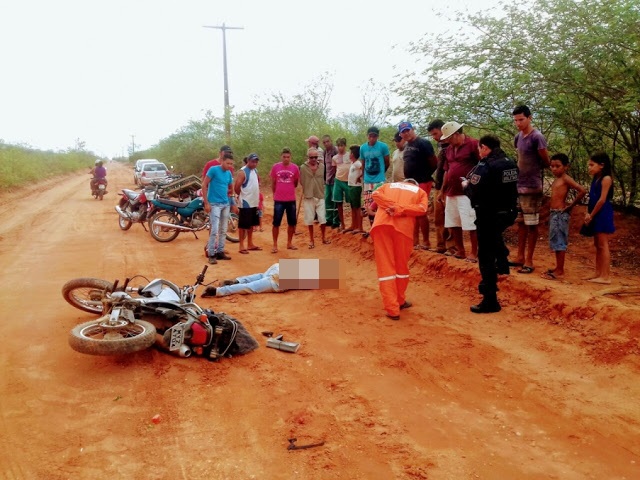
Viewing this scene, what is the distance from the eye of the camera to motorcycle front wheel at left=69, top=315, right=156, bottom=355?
4008mm

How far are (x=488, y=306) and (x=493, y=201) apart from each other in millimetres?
1215

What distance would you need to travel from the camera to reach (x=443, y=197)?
7.49 meters

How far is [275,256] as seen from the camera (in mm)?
9336

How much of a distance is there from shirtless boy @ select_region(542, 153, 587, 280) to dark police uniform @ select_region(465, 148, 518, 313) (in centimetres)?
95

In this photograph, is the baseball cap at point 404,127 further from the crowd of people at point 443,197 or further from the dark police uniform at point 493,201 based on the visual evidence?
the dark police uniform at point 493,201

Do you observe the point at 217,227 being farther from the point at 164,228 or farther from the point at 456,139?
the point at 456,139

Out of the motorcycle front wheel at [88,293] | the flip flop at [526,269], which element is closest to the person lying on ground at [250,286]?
the motorcycle front wheel at [88,293]

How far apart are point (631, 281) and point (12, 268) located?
8.78 m

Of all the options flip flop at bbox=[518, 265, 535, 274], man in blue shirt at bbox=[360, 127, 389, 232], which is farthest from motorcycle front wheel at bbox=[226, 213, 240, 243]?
flip flop at bbox=[518, 265, 535, 274]

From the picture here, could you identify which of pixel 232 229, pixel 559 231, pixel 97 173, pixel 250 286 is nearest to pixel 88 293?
pixel 250 286

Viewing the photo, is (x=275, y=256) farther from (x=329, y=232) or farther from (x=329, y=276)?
(x=329, y=276)

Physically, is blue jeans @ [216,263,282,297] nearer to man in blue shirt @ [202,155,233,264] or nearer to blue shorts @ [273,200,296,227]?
man in blue shirt @ [202,155,233,264]

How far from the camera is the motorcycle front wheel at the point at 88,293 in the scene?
5199 millimetres

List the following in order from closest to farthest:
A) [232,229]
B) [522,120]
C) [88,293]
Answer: [88,293] < [522,120] < [232,229]
